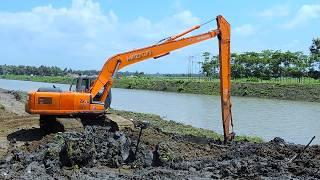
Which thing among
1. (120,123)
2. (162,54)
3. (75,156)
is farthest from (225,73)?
(75,156)

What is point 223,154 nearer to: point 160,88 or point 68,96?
point 68,96

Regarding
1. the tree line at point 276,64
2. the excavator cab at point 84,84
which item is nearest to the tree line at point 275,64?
the tree line at point 276,64

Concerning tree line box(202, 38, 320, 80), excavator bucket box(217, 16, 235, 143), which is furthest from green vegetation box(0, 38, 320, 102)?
excavator bucket box(217, 16, 235, 143)

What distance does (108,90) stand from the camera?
56.1ft

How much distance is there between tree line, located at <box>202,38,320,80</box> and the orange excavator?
59.8 meters

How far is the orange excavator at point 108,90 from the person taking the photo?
16.6m

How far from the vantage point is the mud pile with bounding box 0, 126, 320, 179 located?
38.4ft

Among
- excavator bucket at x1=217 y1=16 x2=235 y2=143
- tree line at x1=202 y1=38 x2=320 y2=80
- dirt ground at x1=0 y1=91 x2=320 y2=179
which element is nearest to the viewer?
dirt ground at x1=0 y1=91 x2=320 y2=179

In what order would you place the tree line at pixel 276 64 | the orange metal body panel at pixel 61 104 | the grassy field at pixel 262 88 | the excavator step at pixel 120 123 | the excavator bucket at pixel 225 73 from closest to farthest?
the excavator bucket at pixel 225 73
the orange metal body panel at pixel 61 104
the excavator step at pixel 120 123
the grassy field at pixel 262 88
the tree line at pixel 276 64

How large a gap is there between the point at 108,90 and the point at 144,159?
427 centimetres

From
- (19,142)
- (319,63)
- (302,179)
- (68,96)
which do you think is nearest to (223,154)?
(302,179)

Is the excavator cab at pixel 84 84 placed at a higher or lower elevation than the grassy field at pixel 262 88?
higher

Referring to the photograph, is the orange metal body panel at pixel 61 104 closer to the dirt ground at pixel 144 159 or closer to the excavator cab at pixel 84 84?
the excavator cab at pixel 84 84

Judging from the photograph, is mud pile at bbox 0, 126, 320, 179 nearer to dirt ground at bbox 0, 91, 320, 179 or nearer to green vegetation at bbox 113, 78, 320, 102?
dirt ground at bbox 0, 91, 320, 179
